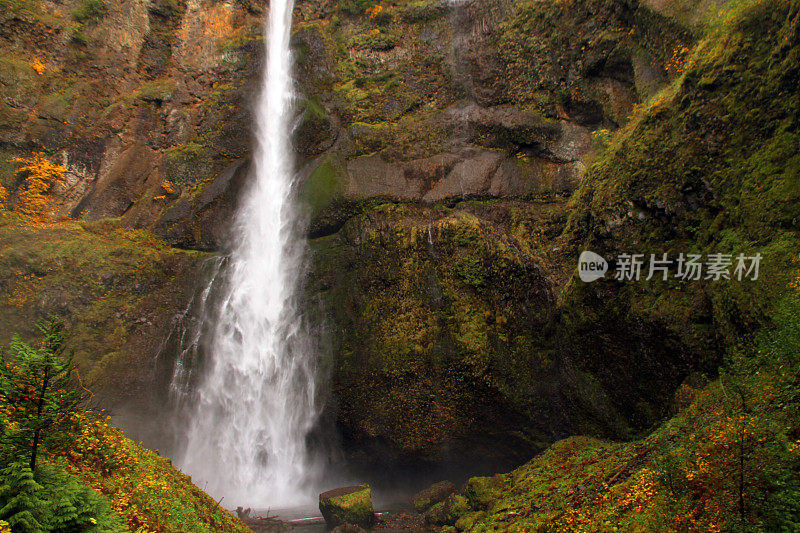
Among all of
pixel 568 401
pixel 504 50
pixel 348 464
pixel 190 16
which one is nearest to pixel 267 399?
pixel 348 464

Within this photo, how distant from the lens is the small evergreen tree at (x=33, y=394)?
3.42m

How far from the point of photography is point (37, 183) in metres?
14.8

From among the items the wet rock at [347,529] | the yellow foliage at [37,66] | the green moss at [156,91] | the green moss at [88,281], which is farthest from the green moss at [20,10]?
the wet rock at [347,529]

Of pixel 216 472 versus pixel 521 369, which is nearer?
pixel 521 369

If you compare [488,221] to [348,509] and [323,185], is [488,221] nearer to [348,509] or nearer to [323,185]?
[323,185]

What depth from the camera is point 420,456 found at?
10.8 meters

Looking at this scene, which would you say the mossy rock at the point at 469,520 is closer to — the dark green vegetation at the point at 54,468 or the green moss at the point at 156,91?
the dark green vegetation at the point at 54,468

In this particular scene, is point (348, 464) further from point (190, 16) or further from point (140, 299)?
point (190, 16)

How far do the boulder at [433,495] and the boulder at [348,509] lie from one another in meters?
1.23

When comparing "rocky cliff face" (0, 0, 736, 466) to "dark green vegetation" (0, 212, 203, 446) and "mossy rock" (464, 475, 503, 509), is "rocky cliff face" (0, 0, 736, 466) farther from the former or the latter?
"mossy rock" (464, 475, 503, 509)

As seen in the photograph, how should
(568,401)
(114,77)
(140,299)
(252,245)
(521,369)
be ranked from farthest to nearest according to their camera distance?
(114,77), (252,245), (140,299), (521,369), (568,401)

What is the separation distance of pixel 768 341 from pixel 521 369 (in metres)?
5.44

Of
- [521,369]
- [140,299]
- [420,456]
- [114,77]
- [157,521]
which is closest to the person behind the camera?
[157,521]

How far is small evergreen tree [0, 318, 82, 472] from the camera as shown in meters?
3.42
